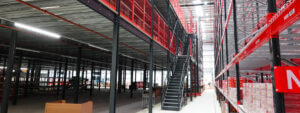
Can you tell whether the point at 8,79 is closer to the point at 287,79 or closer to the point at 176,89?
the point at 176,89

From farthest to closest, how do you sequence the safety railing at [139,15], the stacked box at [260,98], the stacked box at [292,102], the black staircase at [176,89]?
the black staircase at [176,89] → the safety railing at [139,15] → the stacked box at [260,98] → the stacked box at [292,102]

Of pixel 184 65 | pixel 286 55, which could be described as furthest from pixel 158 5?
pixel 286 55

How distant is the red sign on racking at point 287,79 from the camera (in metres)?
1.74

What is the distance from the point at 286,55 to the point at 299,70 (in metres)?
2.85

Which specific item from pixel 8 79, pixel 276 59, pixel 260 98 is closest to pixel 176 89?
pixel 8 79

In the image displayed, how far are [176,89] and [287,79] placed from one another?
36.4 feet

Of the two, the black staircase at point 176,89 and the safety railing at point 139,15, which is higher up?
the safety railing at point 139,15

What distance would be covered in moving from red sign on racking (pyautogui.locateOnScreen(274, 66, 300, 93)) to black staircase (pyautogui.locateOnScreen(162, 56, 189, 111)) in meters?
9.85

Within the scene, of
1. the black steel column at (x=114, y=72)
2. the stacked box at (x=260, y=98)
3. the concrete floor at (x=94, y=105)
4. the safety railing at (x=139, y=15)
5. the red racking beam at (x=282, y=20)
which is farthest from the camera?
the concrete floor at (x=94, y=105)

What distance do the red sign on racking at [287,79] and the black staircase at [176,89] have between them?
985cm

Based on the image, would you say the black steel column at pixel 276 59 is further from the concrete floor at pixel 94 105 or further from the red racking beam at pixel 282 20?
the concrete floor at pixel 94 105

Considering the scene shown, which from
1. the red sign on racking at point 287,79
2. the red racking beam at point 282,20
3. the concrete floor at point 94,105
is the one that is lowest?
the concrete floor at point 94,105

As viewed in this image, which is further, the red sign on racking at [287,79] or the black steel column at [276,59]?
the black steel column at [276,59]

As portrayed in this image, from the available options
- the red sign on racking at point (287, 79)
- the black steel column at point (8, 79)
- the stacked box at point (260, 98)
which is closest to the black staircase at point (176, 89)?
the black steel column at point (8, 79)
